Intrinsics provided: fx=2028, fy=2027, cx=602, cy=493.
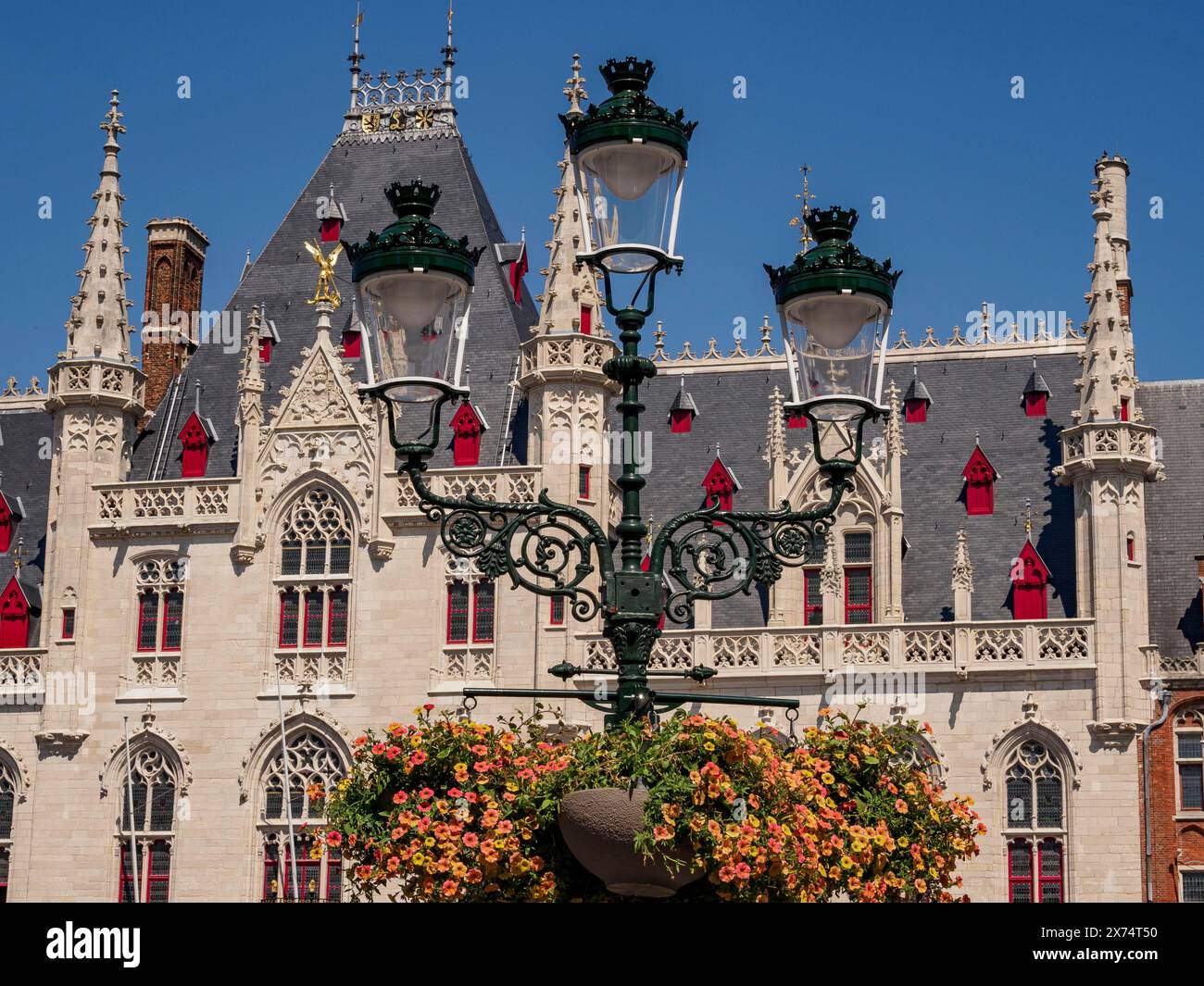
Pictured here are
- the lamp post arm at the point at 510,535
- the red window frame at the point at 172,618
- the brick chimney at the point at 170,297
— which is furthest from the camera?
the brick chimney at the point at 170,297

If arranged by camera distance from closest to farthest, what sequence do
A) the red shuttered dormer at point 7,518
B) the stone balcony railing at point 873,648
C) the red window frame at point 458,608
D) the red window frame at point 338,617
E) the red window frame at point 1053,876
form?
the red window frame at point 1053,876 < the stone balcony railing at point 873,648 < the red window frame at point 458,608 < the red window frame at point 338,617 < the red shuttered dormer at point 7,518

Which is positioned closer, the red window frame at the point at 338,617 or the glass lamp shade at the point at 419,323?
the glass lamp shade at the point at 419,323

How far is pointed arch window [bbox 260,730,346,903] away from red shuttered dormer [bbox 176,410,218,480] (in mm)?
6893

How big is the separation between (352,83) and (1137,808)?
26849 millimetres

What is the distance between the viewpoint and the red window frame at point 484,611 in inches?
1668

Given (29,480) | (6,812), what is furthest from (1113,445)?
(29,480)

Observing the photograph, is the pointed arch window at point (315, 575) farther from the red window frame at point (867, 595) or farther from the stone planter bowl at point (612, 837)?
the stone planter bowl at point (612, 837)

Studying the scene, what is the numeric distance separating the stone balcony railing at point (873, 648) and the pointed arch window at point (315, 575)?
17.4 ft

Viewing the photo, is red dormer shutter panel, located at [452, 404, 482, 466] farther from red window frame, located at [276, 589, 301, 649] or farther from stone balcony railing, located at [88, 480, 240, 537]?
stone balcony railing, located at [88, 480, 240, 537]

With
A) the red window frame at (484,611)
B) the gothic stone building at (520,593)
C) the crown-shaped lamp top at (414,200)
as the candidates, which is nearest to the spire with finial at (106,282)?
the gothic stone building at (520,593)

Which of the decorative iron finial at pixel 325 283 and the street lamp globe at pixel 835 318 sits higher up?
the decorative iron finial at pixel 325 283

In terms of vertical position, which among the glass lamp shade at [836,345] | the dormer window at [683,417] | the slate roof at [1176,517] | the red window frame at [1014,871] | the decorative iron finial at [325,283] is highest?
the decorative iron finial at [325,283]

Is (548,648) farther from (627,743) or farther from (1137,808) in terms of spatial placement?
(627,743)
